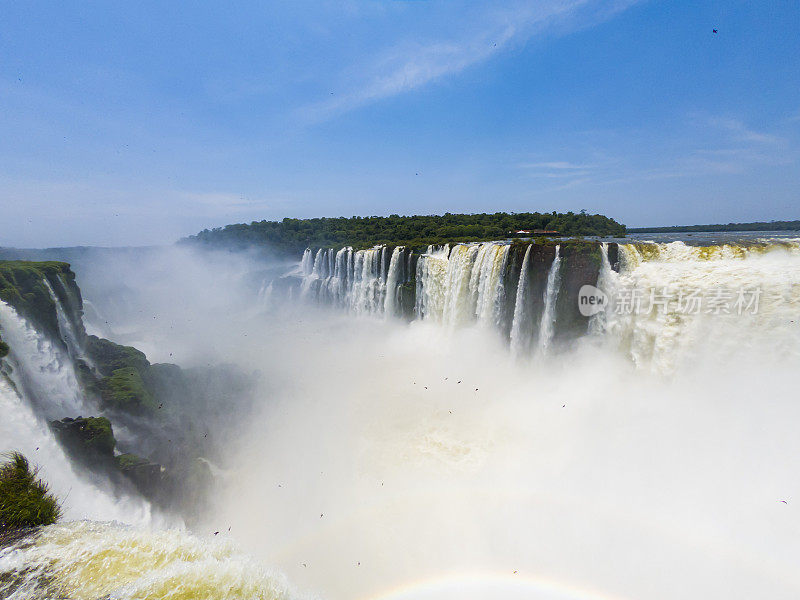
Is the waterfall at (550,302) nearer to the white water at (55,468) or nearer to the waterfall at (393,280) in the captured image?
the waterfall at (393,280)

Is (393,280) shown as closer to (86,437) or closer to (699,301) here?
(699,301)

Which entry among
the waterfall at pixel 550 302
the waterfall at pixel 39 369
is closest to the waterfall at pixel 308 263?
the waterfall at pixel 39 369

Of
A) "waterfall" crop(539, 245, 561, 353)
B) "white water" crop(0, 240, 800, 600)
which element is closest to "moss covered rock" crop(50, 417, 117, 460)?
"white water" crop(0, 240, 800, 600)

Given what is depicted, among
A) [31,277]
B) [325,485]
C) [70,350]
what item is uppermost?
[31,277]

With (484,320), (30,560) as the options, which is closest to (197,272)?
(484,320)

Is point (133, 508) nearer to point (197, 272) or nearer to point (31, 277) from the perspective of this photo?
point (31, 277)

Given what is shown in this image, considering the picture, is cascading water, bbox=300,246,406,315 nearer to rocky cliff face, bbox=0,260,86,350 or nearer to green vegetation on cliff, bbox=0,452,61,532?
rocky cliff face, bbox=0,260,86,350

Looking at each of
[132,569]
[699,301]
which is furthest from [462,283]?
[132,569]
